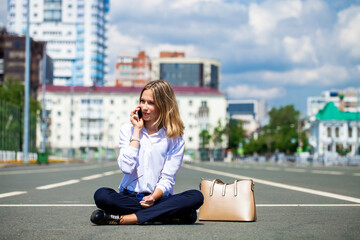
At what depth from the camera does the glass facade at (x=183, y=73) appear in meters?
170

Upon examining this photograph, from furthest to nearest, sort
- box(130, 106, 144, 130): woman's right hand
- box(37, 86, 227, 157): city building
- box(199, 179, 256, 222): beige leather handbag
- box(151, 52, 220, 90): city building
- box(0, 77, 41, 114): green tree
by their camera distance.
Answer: box(151, 52, 220, 90): city building < box(37, 86, 227, 157): city building < box(0, 77, 41, 114): green tree < box(199, 179, 256, 222): beige leather handbag < box(130, 106, 144, 130): woman's right hand

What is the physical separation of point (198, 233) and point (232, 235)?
0.29 m

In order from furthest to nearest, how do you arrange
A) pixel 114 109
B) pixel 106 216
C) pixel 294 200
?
pixel 114 109 → pixel 294 200 → pixel 106 216

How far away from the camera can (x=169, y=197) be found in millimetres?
5328

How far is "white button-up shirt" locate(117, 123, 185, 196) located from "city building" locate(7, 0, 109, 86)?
519 feet

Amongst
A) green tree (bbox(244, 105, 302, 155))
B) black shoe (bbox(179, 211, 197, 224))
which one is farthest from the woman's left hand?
green tree (bbox(244, 105, 302, 155))

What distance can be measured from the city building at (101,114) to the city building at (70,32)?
44.8 m

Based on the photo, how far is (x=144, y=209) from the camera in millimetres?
5238

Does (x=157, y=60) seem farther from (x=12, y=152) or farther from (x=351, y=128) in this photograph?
(x=12, y=152)

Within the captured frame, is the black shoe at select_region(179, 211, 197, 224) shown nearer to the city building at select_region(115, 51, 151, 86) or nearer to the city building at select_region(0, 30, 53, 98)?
the city building at select_region(0, 30, 53, 98)

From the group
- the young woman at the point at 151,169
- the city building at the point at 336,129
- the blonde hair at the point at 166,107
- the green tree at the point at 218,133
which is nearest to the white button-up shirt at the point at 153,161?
the young woman at the point at 151,169

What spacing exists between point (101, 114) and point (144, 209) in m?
113

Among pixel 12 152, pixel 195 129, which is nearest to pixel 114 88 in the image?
pixel 195 129

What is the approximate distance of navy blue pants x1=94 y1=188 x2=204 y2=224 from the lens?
509cm
